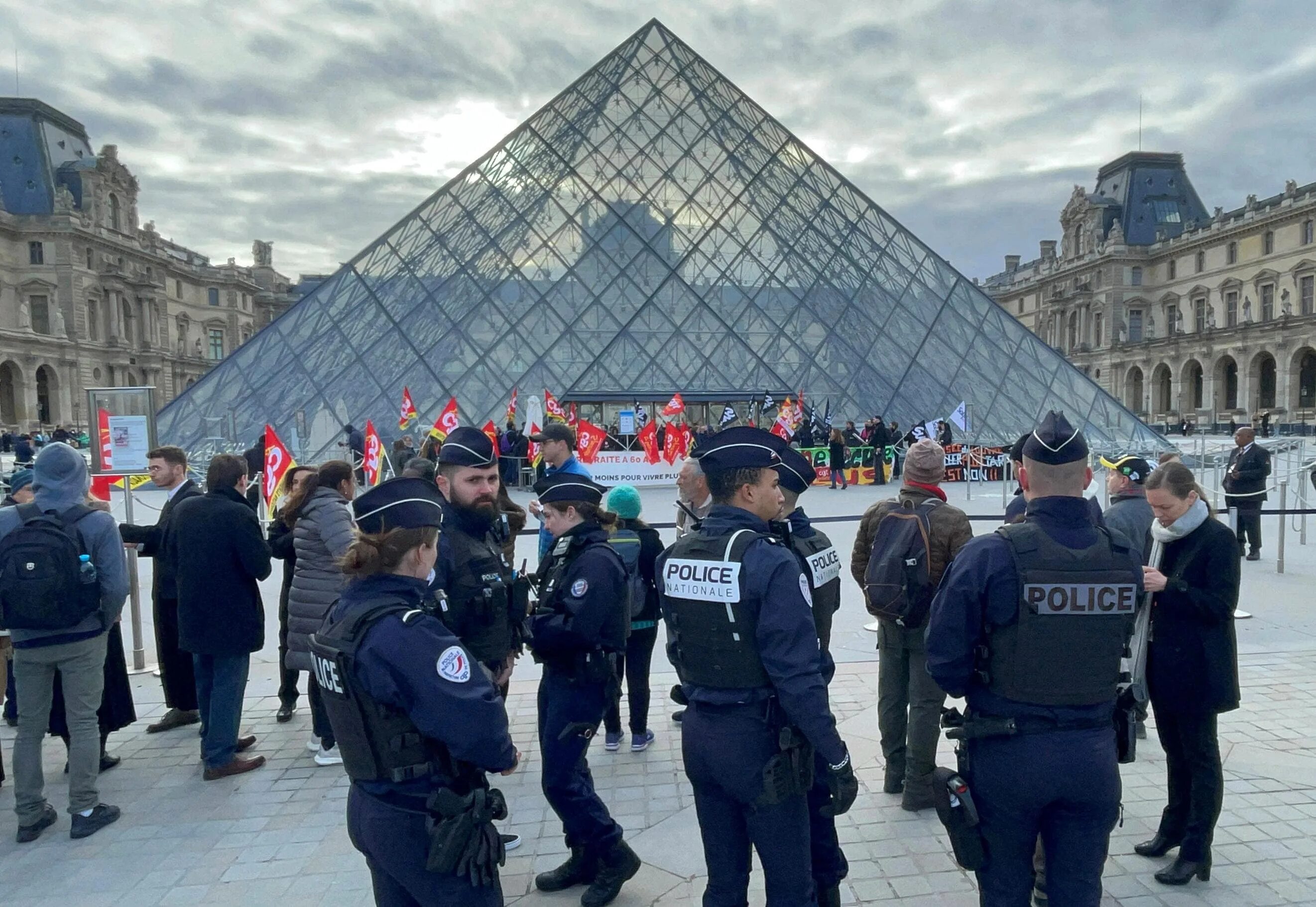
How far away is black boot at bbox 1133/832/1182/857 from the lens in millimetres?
3051

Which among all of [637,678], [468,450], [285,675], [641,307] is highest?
[641,307]

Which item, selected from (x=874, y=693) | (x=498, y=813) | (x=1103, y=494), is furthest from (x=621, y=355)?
(x=498, y=813)

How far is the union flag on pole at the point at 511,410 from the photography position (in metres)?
17.1

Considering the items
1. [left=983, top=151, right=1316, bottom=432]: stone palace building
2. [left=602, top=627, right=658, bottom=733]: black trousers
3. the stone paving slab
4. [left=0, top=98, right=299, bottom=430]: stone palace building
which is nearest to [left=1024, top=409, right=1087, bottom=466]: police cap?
the stone paving slab

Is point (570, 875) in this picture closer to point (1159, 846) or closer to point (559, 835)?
point (559, 835)

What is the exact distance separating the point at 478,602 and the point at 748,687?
1.24m

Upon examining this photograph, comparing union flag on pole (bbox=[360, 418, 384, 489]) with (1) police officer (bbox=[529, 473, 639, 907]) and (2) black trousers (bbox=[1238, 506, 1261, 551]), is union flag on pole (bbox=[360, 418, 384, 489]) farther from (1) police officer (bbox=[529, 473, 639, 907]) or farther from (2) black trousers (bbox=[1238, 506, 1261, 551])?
(2) black trousers (bbox=[1238, 506, 1261, 551])

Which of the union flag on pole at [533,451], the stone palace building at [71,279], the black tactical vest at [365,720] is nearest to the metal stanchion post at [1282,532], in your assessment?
the black tactical vest at [365,720]

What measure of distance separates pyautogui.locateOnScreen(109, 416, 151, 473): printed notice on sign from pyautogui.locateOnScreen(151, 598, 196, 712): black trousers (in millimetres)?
2833

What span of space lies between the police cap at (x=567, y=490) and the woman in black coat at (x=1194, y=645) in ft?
6.71

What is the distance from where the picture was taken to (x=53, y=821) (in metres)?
3.50

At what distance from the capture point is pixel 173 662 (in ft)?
15.0

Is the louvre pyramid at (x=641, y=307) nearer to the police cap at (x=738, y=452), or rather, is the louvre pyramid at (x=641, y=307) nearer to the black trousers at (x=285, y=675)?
the black trousers at (x=285, y=675)

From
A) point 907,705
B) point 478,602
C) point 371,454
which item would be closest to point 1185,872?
point 907,705
